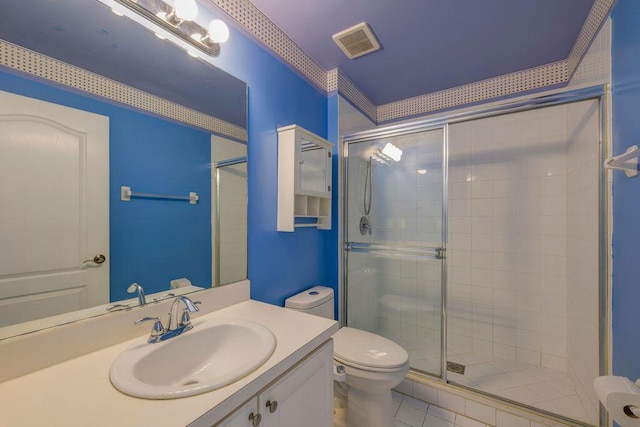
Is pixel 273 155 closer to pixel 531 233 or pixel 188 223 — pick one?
pixel 188 223

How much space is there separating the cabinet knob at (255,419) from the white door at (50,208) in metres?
0.64

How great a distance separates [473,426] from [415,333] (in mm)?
634

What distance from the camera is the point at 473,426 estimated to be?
150 cm

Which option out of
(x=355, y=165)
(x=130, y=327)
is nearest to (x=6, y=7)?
(x=130, y=327)

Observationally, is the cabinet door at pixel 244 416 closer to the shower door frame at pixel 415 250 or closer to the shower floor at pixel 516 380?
the shower door frame at pixel 415 250

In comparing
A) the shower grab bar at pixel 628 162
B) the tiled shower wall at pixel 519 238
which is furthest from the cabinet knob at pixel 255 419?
the tiled shower wall at pixel 519 238

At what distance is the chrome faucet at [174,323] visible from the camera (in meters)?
0.87

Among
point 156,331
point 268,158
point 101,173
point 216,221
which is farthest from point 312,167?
point 156,331

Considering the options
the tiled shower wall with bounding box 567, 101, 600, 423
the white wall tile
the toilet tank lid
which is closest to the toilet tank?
the toilet tank lid

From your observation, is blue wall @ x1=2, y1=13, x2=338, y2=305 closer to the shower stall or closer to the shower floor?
the shower stall

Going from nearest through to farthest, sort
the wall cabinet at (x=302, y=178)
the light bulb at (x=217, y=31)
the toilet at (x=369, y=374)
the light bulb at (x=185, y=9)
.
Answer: the light bulb at (x=185, y=9) → the light bulb at (x=217, y=31) → the toilet at (x=369, y=374) → the wall cabinet at (x=302, y=178)

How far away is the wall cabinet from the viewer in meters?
1.52

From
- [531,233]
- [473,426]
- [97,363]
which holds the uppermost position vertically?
[531,233]

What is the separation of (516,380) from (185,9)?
2.95m
